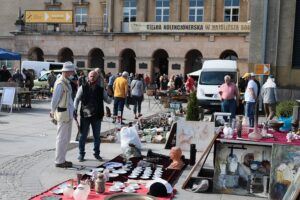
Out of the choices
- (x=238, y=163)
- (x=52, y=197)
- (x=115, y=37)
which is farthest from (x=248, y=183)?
(x=115, y=37)

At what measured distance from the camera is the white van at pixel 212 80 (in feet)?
72.3

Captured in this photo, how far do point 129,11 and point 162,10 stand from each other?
3397 millimetres

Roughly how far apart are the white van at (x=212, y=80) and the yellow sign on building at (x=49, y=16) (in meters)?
21.9

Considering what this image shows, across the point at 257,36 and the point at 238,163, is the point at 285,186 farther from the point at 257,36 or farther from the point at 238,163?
the point at 257,36

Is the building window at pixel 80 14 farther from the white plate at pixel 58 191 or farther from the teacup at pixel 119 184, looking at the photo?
the white plate at pixel 58 191

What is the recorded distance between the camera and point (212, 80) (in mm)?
23000

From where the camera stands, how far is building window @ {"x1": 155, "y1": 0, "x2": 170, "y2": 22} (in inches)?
1699

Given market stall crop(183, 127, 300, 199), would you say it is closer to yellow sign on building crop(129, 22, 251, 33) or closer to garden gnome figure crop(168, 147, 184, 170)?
garden gnome figure crop(168, 147, 184, 170)

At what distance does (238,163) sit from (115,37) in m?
35.7

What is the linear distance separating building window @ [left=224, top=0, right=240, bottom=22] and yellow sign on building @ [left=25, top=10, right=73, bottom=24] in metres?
14.8

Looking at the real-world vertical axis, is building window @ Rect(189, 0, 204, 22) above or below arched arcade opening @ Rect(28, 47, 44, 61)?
above

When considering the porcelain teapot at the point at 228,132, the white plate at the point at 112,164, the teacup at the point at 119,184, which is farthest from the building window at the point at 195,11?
the teacup at the point at 119,184

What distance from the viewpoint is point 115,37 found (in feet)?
138

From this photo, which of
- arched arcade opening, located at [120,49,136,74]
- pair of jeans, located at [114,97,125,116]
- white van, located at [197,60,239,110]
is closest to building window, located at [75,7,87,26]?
arched arcade opening, located at [120,49,136,74]
